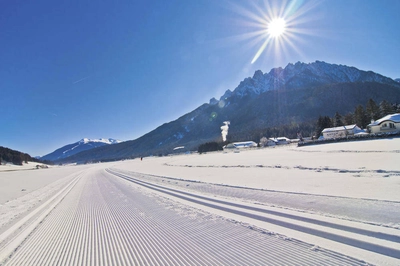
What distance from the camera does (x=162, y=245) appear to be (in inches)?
150

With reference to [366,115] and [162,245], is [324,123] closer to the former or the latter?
[366,115]

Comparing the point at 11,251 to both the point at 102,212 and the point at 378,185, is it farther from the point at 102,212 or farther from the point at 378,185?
the point at 378,185

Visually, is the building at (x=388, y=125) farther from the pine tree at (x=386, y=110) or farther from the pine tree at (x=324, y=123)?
the pine tree at (x=324, y=123)

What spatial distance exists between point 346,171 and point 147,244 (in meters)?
10.2

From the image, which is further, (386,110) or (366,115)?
(366,115)

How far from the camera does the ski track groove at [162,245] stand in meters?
3.04

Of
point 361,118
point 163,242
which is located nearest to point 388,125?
point 361,118

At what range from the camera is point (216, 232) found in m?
4.16

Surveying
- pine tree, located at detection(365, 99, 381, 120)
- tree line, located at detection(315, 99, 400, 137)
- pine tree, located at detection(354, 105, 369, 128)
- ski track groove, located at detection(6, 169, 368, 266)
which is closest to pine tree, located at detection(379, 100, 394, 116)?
tree line, located at detection(315, 99, 400, 137)

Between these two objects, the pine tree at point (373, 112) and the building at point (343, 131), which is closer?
the building at point (343, 131)

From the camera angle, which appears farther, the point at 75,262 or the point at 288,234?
the point at 288,234

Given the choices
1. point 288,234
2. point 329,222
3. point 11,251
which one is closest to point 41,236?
point 11,251

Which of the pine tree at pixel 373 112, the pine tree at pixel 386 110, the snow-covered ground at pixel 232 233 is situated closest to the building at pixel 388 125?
the pine tree at pixel 386 110

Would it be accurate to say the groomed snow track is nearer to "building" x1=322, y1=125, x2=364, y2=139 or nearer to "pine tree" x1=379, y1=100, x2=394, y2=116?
"building" x1=322, y1=125, x2=364, y2=139
